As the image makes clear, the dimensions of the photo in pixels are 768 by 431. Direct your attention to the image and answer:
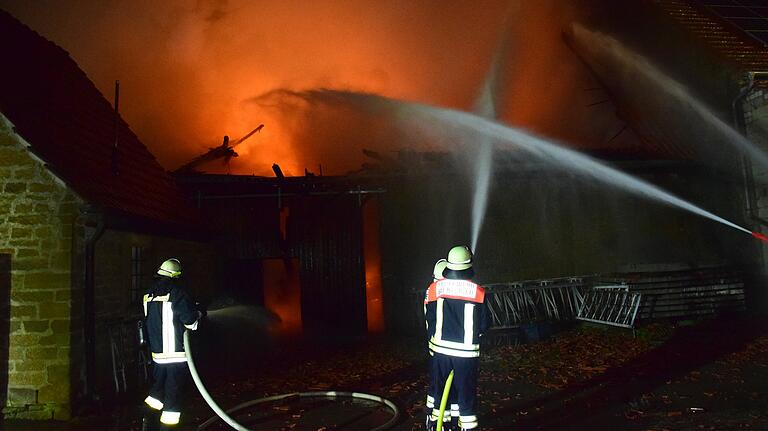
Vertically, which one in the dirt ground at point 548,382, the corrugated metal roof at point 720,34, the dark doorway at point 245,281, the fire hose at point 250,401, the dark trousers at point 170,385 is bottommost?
the dirt ground at point 548,382

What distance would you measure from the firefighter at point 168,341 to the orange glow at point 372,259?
8.55 m

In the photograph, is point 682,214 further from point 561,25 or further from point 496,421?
point 561,25

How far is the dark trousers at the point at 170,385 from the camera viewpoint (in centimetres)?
548

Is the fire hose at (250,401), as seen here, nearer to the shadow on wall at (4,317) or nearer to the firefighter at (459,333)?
the firefighter at (459,333)

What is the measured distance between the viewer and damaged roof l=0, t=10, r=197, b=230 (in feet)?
24.2

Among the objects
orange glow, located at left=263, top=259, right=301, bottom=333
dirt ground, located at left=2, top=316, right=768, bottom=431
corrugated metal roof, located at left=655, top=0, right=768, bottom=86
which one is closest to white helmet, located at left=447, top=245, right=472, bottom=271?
dirt ground, located at left=2, top=316, right=768, bottom=431

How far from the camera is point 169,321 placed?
5.55 m

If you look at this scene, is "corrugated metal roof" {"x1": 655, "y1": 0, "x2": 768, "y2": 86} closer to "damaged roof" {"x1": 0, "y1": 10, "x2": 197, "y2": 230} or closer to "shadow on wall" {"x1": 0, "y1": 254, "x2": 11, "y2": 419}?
"damaged roof" {"x1": 0, "y1": 10, "x2": 197, "y2": 230}

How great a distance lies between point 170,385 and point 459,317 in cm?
339

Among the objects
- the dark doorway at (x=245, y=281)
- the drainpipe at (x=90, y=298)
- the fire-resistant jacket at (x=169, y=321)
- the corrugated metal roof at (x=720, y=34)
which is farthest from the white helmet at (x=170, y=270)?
the corrugated metal roof at (x=720, y=34)

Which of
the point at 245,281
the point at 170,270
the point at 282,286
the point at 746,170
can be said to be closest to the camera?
the point at 170,270

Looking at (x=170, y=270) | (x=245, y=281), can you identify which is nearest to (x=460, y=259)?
(x=170, y=270)

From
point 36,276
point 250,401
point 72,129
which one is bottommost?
point 250,401

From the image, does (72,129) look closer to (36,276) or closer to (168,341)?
(36,276)
